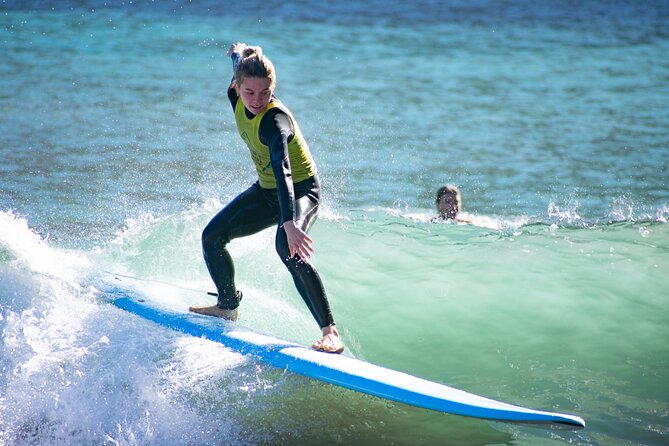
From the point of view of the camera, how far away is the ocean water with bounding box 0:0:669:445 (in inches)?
154

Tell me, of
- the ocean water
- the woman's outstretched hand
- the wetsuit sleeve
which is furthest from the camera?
the ocean water

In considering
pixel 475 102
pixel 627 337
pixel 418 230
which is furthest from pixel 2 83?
pixel 627 337

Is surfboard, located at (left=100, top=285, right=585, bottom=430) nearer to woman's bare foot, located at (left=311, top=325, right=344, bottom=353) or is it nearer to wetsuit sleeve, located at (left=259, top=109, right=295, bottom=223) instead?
woman's bare foot, located at (left=311, top=325, right=344, bottom=353)

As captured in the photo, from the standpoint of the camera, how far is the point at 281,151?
366 cm

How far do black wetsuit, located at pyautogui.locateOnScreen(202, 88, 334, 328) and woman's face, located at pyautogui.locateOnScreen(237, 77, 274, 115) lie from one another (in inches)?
2.3

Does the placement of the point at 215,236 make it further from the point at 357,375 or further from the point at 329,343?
the point at 357,375

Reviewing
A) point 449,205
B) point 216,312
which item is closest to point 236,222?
point 216,312

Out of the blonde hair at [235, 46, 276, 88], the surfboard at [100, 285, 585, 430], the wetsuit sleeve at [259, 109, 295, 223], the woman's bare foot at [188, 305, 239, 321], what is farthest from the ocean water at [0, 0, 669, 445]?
the blonde hair at [235, 46, 276, 88]

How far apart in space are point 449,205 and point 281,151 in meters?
3.61

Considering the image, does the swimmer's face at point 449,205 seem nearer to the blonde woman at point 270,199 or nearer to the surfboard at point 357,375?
the blonde woman at point 270,199

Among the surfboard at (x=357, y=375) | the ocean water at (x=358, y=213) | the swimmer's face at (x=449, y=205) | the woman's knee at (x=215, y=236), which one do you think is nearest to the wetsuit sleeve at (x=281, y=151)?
the woman's knee at (x=215, y=236)

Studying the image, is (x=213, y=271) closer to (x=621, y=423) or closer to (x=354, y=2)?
(x=621, y=423)

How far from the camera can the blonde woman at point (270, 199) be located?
3.64m

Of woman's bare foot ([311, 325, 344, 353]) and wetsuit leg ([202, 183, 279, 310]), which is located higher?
wetsuit leg ([202, 183, 279, 310])
